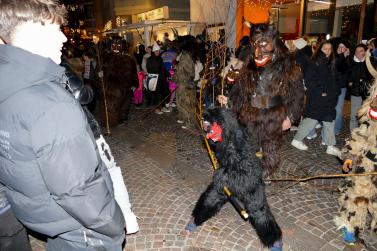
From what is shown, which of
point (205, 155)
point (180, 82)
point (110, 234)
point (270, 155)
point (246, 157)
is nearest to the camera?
point (110, 234)

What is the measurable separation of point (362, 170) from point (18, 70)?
3.11m

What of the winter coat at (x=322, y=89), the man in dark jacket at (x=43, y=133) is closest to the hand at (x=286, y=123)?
the winter coat at (x=322, y=89)

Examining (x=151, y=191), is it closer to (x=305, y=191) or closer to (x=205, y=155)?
(x=205, y=155)

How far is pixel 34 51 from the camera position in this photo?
1438mm

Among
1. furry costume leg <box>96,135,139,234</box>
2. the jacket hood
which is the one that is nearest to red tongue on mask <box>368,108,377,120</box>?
furry costume leg <box>96,135,139,234</box>

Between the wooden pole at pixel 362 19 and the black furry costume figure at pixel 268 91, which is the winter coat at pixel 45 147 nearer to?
the black furry costume figure at pixel 268 91

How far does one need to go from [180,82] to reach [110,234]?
5852 millimetres

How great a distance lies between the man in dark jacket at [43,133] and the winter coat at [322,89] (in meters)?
4.81

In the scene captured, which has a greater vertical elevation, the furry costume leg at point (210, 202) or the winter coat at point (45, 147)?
the winter coat at point (45, 147)

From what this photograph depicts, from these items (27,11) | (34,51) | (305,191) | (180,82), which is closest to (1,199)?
(34,51)

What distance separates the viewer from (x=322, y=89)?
5281 millimetres

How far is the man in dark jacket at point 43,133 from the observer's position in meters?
1.34

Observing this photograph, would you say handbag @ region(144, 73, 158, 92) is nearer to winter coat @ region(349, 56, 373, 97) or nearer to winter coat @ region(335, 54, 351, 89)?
winter coat @ region(335, 54, 351, 89)

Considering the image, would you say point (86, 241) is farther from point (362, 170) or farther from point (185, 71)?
point (185, 71)
